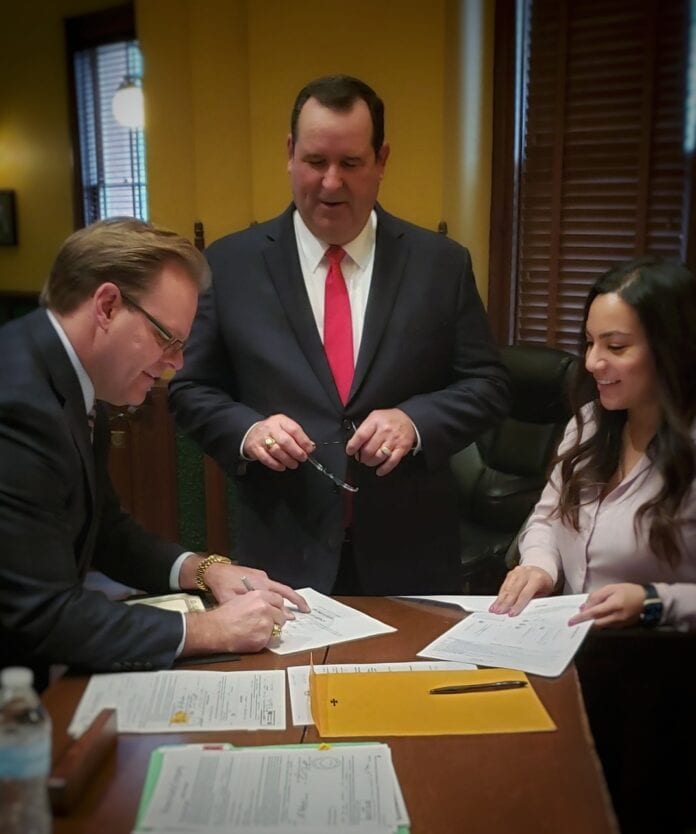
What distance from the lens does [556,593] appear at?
1.90 m

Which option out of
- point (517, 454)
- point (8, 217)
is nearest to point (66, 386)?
point (517, 454)

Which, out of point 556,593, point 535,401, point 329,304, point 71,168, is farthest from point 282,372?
point 71,168

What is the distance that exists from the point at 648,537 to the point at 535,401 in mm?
1410

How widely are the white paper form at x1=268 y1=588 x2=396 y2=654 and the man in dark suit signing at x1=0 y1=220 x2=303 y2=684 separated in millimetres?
34

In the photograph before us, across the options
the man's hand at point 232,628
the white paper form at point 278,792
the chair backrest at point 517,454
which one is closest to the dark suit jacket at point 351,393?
the man's hand at point 232,628

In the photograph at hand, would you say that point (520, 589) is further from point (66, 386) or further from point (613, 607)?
point (66, 386)

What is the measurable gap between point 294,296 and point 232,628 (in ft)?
2.74

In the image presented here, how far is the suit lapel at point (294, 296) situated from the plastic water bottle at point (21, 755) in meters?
1.16

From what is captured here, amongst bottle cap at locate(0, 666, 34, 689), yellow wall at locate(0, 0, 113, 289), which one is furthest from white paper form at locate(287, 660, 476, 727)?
yellow wall at locate(0, 0, 113, 289)

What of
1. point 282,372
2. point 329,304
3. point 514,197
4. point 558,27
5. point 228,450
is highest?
point 558,27

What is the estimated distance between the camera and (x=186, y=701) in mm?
1278

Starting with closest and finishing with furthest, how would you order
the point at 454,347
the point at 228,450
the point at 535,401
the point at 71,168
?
the point at 228,450
the point at 454,347
the point at 535,401
the point at 71,168

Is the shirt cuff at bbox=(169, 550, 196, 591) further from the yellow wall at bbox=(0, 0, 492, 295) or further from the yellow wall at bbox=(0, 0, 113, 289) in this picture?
the yellow wall at bbox=(0, 0, 113, 289)

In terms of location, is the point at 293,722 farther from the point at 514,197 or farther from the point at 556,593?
the point at 514,197
